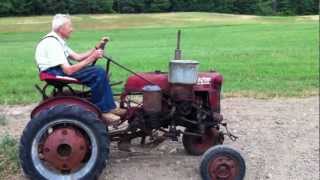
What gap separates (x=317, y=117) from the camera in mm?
10219

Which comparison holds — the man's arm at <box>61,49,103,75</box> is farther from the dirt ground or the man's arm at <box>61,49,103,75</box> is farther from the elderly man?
the dirt ground

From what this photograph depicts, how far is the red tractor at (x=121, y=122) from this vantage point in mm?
6379

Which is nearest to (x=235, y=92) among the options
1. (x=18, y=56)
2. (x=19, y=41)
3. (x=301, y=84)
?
(x=301, y=84)

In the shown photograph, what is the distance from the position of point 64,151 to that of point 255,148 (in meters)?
2.66

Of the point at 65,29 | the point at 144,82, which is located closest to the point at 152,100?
the point at 144,82

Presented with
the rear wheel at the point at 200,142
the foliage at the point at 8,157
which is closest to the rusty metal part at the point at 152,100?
the rear wheel at the point at 200,142

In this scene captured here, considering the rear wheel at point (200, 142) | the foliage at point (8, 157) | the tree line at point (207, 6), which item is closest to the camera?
the foliage at point (8, 157)

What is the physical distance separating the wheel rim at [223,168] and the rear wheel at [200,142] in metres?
0.88

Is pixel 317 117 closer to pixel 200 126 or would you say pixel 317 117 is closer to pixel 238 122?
pixel 238 122

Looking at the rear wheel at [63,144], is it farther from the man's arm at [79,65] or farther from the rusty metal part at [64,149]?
the man's arm at [79,65]

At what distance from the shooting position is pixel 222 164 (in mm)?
6590

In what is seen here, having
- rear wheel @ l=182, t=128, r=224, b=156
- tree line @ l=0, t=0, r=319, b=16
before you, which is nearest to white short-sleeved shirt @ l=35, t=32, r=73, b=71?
rear wheel @ l=182, t=128, r=224, b=156

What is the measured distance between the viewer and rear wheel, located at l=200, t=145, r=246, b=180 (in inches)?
259

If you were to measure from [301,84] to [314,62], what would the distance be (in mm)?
5385
